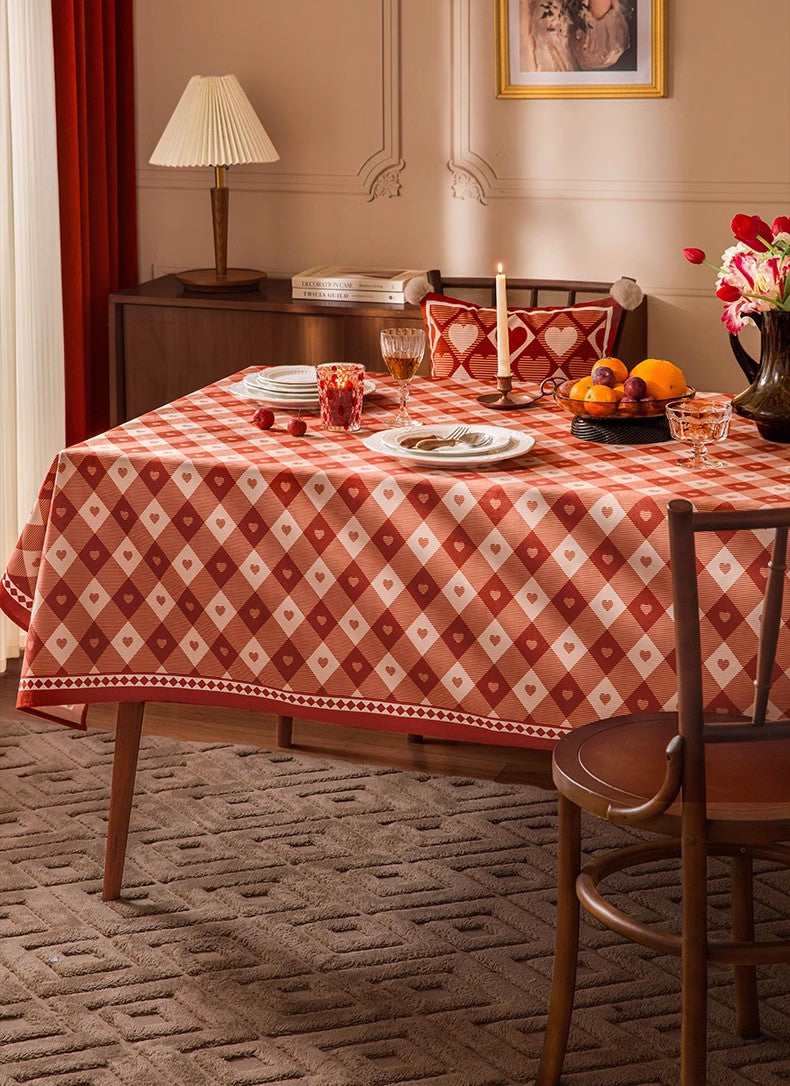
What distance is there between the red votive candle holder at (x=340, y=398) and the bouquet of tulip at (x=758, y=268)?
0.68 metres

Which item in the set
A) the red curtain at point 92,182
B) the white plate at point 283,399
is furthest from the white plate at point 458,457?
the red curtain at point 92,182

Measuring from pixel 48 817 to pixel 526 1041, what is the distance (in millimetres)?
1227

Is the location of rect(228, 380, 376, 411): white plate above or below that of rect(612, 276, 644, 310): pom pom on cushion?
below

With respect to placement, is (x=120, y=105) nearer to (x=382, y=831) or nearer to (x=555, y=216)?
(x=555, y=216)

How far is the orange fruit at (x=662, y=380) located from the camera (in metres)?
2.59

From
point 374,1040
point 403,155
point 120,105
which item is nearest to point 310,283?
point 403,155

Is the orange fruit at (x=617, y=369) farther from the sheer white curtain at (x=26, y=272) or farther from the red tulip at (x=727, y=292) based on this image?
the sheer white curtain at (x=26, y=272)

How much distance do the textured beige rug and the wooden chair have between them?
0.27m

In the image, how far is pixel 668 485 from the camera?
7.57 ft

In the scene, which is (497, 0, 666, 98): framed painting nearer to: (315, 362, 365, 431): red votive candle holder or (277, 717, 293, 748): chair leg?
(315, 362, 365, 431): red votive candle holder

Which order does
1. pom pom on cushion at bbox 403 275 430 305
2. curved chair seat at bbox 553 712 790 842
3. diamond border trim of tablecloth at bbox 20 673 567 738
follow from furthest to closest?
pom pom on cushion at bbox 403 275 430 305
diamond border trim of tablecloth at bbox 20 673 567 738
curved chair seat at bbox 553 712 790 842

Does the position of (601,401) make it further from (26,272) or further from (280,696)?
(26,272)

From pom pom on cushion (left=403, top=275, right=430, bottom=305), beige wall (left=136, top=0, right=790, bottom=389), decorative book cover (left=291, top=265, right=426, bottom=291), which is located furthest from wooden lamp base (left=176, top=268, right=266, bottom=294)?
pom pom on cushion (left=403, top=275, right=430, bottom=305)

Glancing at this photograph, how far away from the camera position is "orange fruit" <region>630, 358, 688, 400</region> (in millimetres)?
2594
